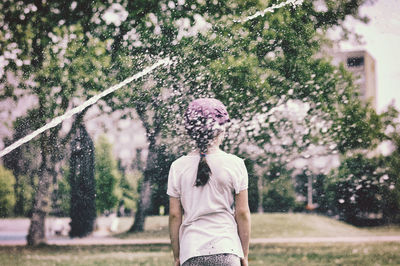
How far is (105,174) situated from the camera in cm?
460

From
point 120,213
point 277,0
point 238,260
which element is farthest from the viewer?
point 120,213

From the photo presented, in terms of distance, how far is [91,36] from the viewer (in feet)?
14.9

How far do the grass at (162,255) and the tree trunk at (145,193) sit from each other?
1.14 feet

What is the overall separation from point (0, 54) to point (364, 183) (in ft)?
13.5

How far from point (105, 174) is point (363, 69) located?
9.38ft

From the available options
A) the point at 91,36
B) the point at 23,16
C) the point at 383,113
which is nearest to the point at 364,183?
the point at 383,113

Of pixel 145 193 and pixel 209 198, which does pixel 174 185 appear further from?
pixel 145 193

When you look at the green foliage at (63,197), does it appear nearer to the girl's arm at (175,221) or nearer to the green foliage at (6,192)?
the green foliage at (6,192)

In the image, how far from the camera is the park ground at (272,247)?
16.2 ft

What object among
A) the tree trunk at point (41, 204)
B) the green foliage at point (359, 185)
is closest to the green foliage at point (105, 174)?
the tree trunk at point (41, 204)

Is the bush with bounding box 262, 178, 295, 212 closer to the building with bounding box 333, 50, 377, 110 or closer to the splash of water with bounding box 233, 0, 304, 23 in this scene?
the building with bounding box 333, 50, 377, 110

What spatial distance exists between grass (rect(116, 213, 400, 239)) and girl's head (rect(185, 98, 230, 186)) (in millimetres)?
3066

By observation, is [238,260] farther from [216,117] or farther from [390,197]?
[390,197]

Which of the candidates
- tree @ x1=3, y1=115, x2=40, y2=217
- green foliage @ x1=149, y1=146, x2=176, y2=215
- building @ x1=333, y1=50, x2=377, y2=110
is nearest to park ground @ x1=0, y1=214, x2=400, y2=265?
green foliage @ x1=149, y1=146, x2=176, y2=215
